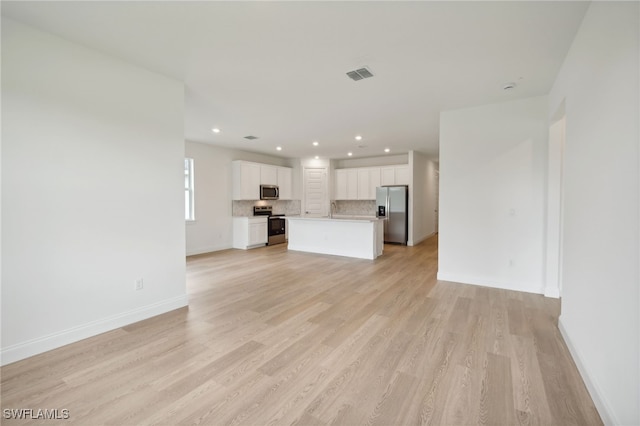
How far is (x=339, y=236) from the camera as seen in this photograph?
22.1 feet

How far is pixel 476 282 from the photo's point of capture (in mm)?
4336

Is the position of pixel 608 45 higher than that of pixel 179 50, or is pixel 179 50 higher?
pixel 179 50

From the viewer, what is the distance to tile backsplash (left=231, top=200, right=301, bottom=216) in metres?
8.04

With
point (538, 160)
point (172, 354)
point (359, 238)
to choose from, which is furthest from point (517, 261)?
point (172, 354)

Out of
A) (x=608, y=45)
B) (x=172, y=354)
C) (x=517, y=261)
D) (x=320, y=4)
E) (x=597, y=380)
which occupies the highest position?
(x=320, y=4)

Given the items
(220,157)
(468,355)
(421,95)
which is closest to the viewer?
(468,355)

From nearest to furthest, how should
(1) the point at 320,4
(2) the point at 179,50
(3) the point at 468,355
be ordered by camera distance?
(1) the point at 320,4
(3) the point at 468,355
(2) the point at 179,50

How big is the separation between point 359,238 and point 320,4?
4937 mm

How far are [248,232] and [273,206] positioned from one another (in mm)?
1769

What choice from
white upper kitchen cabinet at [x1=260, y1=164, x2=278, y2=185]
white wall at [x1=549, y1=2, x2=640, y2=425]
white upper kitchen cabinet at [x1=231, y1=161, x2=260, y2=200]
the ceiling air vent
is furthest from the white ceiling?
white upper kitchen cabinet at [x1=260, y1=164, x2=278, y2=185]

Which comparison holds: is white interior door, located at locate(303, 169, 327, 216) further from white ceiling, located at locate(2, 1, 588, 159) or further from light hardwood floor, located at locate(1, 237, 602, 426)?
light hardwood floor, located at locate(1, 237, 602, 426)

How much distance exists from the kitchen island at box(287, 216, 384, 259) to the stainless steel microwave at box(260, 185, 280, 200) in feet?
4.60

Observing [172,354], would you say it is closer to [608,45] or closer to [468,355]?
[468,355]

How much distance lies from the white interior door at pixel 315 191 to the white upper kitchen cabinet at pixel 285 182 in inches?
19.5
